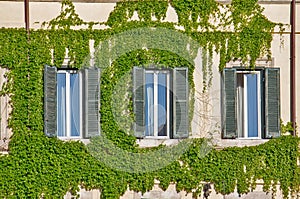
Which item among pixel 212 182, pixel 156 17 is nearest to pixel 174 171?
pixel 212 182

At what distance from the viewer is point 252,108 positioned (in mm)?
19109

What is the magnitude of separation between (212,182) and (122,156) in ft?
6.80

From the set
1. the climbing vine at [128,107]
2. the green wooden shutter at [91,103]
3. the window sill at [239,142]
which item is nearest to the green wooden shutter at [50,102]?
the climbing vine at [128,107]

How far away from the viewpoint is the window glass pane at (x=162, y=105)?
18828mm

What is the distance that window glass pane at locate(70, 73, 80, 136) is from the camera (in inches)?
733

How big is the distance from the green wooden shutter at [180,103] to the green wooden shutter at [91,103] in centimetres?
169

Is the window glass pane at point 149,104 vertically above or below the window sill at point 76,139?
above

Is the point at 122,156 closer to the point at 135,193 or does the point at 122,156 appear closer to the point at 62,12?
the point at 135,193

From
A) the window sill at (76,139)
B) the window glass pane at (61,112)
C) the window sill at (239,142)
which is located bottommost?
the window sill at (239,142)

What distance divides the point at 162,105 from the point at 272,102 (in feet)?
8.06

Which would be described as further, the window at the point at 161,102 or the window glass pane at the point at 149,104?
the window glass pane at the point at 149,104

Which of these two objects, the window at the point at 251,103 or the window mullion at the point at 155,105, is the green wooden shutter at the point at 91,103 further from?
the window at the point at 251,103

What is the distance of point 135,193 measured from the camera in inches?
729

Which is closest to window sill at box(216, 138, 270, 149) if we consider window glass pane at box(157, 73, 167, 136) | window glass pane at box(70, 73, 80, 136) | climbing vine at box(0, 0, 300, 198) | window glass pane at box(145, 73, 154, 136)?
climbing vine at box(0, 0, 300, 198)
